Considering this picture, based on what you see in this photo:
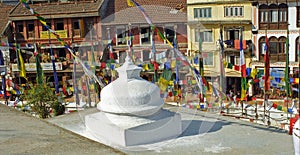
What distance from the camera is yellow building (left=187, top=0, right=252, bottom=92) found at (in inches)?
1233

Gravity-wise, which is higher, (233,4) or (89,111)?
(233,4)

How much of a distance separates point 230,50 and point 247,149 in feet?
64.6

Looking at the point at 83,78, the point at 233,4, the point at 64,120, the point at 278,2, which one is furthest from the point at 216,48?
the point at 64,120

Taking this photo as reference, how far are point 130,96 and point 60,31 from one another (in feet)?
77.1

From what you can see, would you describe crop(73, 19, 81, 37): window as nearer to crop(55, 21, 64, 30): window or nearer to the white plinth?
crop(55, 21, 64, 30): window

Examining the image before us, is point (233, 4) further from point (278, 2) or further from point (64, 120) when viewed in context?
point (64, 120)

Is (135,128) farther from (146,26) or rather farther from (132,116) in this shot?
(146,26)

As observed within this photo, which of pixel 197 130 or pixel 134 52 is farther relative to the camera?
pixel 134 52

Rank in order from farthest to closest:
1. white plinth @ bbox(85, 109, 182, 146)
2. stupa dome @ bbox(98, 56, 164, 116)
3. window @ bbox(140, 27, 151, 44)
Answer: window @ bbox(140, 27, 151, 44) → stupa dome @ bbox(98, 56, 164, 116) → white plinth @ bbox(85, 109, 182, 146)

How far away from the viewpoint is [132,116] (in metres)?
13.8

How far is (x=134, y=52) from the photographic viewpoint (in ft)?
112

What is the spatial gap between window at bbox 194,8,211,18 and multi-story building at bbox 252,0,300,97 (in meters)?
3.41

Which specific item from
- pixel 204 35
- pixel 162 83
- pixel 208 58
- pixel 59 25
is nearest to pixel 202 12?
pixel 204 35

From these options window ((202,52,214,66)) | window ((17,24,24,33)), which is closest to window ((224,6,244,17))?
window ((202,52,214,66))
